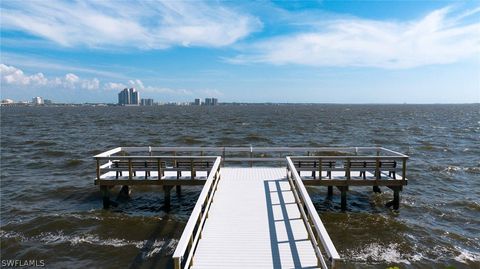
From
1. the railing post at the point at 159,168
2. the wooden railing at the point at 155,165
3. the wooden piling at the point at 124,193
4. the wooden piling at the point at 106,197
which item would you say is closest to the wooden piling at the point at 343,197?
the wooden railing at the point at 155,165

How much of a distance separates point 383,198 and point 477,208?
14.1ft

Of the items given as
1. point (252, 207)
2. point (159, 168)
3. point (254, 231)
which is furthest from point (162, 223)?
point (254, 231)

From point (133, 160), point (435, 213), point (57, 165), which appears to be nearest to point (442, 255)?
point (435, 213)

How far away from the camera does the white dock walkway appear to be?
719 centimetres

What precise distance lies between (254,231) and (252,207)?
66.5 inches

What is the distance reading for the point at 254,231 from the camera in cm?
859

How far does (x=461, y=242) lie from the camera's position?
1293cm

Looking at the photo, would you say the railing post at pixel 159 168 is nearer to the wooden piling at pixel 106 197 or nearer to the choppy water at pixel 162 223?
the choppy water at pixel 162 223

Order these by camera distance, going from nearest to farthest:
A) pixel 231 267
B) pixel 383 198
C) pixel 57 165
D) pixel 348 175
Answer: pixel 231 267, pixel 348 175, pixel 383 198, pixel 57 165

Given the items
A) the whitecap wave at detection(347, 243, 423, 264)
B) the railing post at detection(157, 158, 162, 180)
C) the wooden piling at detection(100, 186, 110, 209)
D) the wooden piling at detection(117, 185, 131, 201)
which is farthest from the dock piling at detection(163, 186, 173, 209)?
the whitecap wave at detection(347, 243, 423, 264)

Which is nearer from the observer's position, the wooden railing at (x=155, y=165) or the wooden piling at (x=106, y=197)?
the wooden railing at (x=155, y=165)

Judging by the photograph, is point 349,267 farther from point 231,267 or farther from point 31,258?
point 31,258

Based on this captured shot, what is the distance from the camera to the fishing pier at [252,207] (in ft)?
23.4

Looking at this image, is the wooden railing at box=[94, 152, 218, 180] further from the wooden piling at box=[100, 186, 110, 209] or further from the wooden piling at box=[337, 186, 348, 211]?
the wooden piling at box=[337, 186, 348, 211]
